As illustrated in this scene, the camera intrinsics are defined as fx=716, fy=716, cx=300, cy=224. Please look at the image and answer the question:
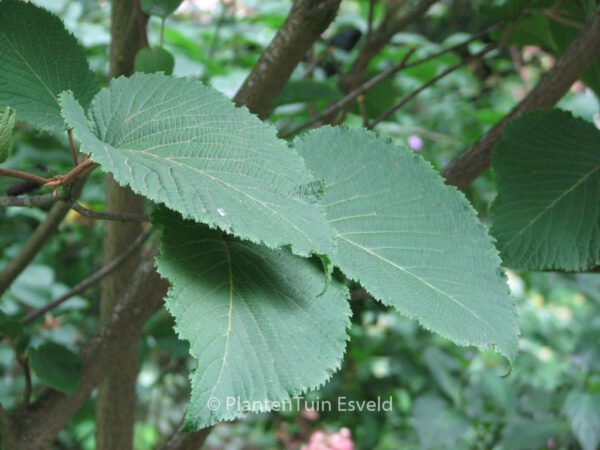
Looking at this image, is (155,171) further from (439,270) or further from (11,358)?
(11,358)

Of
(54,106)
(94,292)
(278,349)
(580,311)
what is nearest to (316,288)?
(278,349)

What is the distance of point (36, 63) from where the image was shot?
51cm

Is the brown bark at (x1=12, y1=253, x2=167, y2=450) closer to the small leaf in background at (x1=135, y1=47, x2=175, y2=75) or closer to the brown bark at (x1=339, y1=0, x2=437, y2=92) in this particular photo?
the small leaf in background at (x1=135, y1=47, x2=175, y2=75)

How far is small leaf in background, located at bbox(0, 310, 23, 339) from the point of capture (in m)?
0.62

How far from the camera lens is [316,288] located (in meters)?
0.45

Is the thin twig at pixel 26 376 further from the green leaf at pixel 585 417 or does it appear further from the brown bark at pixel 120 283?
the green leaf at pixel 585 417

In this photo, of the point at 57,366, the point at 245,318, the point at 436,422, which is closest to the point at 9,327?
the point at 57,366

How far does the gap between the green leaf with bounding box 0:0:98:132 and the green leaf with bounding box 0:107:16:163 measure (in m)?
0.07

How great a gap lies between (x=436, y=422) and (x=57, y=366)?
35.9 inches

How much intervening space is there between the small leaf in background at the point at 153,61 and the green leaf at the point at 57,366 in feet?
0.89

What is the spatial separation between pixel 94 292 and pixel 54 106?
0.98 meters

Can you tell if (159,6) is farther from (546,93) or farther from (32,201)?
(546,93)

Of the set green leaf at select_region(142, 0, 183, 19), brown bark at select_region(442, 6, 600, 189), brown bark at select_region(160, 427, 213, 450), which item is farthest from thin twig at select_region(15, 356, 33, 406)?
brown bark at select_region(442, 6, 600, 189)

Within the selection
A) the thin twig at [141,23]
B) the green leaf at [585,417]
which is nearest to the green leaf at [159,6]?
the thin twig at [141,23]
